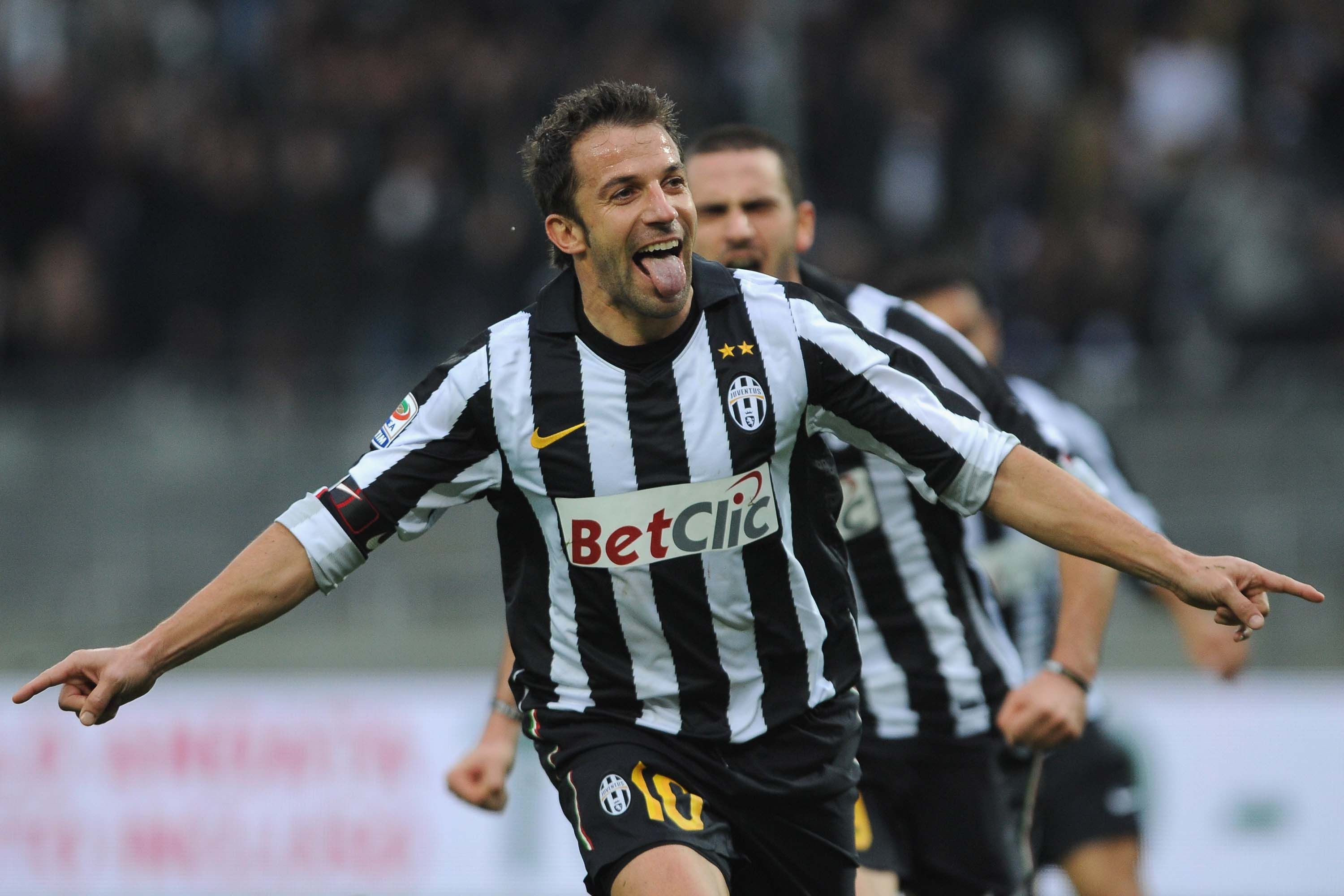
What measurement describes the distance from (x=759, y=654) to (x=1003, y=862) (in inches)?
55.5

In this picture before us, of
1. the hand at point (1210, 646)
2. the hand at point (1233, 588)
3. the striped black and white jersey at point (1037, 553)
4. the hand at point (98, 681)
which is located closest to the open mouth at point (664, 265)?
the hand at point (1233, 588)

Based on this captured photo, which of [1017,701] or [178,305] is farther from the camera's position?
[178,305]

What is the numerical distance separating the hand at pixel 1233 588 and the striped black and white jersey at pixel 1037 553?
195 centimetres

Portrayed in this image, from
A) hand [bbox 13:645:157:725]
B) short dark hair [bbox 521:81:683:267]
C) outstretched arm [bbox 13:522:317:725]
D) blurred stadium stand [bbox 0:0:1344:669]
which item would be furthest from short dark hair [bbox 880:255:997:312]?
hand [bbox 13:645:157:725]

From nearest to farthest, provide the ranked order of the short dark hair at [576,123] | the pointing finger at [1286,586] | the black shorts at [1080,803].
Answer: the pointing finger at [1286,586] < the short dark hair at [576,123] < the black shorts at [1080,803]

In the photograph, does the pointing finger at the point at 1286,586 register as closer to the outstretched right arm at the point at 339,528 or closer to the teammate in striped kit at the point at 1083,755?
the outstretched right arm at the point at 339,528

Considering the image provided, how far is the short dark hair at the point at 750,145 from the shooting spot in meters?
4.80

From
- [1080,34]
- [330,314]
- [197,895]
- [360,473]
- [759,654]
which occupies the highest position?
[1080,34]

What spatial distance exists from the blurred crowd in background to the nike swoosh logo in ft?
19.6

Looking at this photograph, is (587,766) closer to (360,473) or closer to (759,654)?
(759,654)

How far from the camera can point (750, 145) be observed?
4805 mm

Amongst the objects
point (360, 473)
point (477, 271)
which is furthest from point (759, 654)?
point (477, 271)

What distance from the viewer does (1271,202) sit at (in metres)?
9.67

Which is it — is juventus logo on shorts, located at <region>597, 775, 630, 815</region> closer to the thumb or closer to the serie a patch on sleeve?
the serie a patch on sleeve
